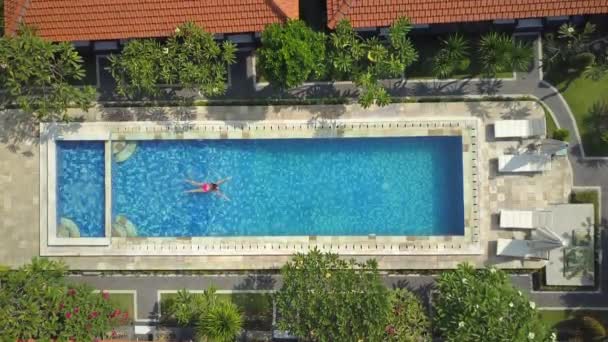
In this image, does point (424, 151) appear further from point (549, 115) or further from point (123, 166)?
point (123, 166)

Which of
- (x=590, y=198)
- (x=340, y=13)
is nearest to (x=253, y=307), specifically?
(x=340, y=13)

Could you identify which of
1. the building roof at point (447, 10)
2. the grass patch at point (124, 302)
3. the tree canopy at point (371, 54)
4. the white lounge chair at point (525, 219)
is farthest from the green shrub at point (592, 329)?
the grass patch at point (124, 302)

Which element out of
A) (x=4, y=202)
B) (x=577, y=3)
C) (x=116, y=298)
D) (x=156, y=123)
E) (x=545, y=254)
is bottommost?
(x=116, y=298)

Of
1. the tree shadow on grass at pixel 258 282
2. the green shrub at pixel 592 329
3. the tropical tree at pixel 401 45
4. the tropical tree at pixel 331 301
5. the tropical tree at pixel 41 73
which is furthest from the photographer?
the tree shadow on grass at pixel 258 282

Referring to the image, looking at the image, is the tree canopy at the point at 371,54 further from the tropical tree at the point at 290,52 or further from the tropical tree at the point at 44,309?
the tropical tree at the point at 44,309

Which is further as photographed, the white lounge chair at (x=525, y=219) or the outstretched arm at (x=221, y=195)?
the outstretched arm at (x=221, y=195)

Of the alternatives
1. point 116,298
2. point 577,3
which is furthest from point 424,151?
point 116,298

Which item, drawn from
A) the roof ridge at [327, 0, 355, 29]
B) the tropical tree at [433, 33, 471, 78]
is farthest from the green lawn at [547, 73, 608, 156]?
the roof ridge at [327, 0, 355, 29]
